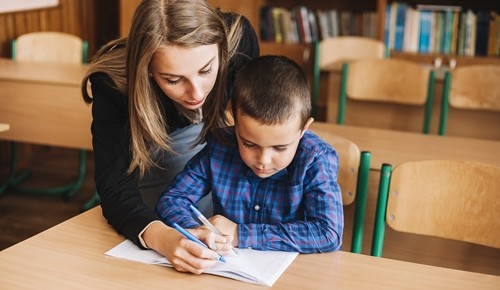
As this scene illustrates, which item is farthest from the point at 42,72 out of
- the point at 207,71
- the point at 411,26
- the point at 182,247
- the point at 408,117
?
the point at 411,26

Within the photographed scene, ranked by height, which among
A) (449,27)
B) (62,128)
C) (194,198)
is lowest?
(62,128)

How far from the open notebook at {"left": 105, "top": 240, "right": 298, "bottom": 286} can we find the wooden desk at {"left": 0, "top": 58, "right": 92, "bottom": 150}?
67.2 inches

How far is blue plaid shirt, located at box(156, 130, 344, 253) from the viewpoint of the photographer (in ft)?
4.33

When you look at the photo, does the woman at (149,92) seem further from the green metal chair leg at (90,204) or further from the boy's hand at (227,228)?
→ the green metal chair leg at (90,204)

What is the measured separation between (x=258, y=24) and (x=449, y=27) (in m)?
1.33

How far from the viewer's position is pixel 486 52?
4.14 metres

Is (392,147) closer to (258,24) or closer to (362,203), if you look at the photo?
(362,203)

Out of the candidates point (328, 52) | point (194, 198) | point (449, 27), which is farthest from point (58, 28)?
point (194, 198)

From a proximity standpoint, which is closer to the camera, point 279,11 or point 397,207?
point 397,207

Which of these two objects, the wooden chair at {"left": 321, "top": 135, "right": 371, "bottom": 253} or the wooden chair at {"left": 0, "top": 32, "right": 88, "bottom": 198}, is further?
the wooden chair at {"left": 0, "top": 32, "right": 88, "bottom": 198}

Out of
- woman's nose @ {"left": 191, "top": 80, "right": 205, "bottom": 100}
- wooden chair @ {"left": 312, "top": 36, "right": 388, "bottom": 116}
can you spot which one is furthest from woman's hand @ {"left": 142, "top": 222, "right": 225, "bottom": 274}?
wooden chair @ {"left": 312, "top": 36, "right": 388, "bottom": 116}

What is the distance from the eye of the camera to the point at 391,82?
3059mm

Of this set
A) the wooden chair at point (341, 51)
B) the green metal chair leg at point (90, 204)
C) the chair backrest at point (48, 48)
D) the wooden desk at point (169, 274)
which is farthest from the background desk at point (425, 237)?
the chair backrest at point (48, 48)

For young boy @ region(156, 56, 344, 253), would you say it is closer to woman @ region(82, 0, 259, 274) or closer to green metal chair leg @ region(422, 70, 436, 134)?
woman @ region(82, 0, 259, 274)
